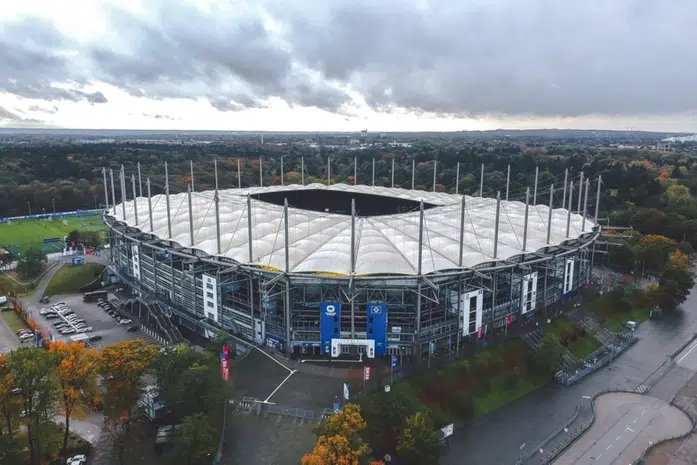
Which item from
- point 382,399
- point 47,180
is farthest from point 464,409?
point 47,180

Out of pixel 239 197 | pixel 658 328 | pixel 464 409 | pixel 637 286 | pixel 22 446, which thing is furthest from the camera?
pixel 239 197

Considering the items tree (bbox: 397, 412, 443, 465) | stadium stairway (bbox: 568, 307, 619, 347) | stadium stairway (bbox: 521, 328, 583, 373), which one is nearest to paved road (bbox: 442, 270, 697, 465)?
stadium stairway (bbox: 521, 328, 583, 373)

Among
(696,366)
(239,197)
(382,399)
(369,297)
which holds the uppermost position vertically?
(239,197)

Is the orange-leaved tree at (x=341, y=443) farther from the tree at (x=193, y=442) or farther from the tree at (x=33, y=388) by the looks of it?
the tree at (x=33, y=388)

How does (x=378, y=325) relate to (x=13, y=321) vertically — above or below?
above

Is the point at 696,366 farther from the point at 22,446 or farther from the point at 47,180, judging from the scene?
the point at 47,180

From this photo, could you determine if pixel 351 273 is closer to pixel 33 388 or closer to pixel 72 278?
pixel 33 388

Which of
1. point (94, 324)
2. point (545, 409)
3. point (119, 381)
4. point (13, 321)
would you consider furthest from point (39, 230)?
point (545, 409)
